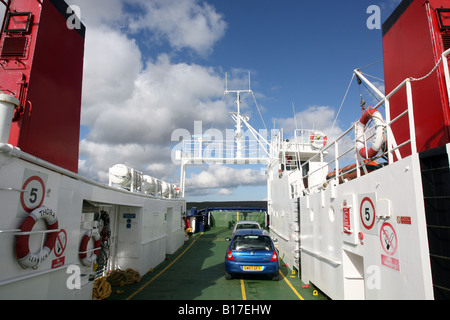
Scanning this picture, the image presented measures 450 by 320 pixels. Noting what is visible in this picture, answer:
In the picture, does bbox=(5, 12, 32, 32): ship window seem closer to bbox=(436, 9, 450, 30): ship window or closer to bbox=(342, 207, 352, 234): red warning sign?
bbox=(342, 207, 352, 234): red warning sign

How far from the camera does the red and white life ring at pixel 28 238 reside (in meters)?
3.50

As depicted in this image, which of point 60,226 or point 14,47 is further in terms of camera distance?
point 14,47

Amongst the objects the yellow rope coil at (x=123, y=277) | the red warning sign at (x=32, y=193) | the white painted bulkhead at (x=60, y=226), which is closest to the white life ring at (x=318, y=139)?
the white painted bulkhead at (x=60, y=226)

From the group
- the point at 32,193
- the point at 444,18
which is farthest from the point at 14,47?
the point at 444,18

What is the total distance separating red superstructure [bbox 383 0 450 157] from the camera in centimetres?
478

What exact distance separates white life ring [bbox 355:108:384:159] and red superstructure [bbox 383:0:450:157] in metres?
0.98

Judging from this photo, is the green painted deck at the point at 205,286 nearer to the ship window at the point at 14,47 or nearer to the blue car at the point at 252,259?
the blue car at the point at 252,259

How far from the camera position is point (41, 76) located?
486 cm

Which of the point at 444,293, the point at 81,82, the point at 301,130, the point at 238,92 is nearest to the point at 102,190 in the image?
the point at 81,82

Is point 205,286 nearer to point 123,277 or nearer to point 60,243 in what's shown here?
point 123,277

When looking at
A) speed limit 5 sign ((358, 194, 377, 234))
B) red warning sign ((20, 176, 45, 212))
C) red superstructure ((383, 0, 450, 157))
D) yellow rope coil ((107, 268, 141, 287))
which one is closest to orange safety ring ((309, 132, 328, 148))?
red superstructure ((383, 0, 450, 157))

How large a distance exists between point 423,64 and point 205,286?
288 inches

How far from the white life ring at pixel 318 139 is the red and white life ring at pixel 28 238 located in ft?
39.6
